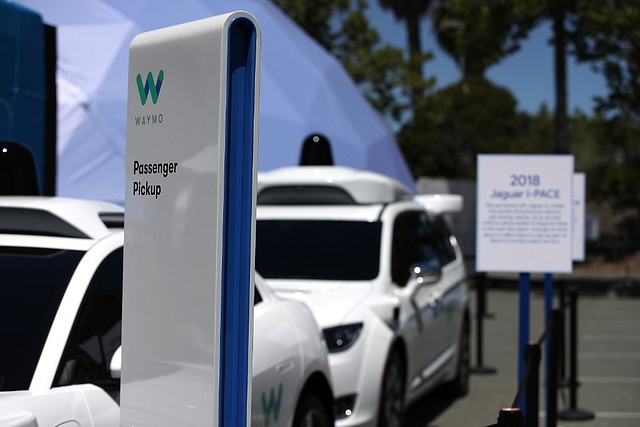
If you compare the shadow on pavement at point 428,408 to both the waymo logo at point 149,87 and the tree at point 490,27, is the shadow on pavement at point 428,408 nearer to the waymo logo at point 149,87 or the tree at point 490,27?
the waymo logo at point 149,87

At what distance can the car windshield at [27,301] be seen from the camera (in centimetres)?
356

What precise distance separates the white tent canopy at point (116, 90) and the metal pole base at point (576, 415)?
5800mm

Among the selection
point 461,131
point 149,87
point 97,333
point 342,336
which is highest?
point 461,131

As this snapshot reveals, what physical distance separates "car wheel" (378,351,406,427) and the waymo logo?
153 inches

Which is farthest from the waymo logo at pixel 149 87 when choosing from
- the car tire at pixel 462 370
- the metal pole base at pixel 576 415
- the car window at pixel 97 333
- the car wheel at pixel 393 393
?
the car tire at pixel 462 370

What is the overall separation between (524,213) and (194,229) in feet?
16.1

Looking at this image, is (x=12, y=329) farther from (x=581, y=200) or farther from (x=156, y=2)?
(x=156, y=2)

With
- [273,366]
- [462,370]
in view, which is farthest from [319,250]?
[273,366]

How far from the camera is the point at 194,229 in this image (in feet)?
9.16

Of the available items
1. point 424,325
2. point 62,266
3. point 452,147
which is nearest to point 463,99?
point 452,147

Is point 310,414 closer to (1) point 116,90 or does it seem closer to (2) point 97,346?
(2) point 97,346

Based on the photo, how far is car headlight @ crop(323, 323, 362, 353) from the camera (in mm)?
6461

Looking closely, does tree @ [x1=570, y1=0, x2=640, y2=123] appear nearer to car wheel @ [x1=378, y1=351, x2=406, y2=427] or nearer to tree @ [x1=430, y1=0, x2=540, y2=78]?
tree @ [x1=430, y1=0, x2=540, y2=78]

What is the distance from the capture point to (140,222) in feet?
9.76
